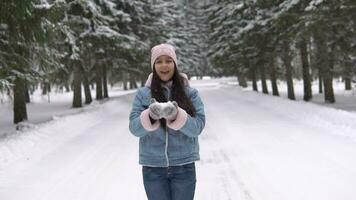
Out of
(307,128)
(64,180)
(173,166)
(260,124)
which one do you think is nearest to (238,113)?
(260,124)

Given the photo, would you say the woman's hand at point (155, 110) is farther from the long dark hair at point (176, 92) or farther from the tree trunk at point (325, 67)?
the tree trunk at point (325, 67)

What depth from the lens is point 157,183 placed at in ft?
12.8

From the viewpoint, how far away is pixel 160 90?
12.7 ft

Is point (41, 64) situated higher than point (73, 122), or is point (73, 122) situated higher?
point (41, 64)

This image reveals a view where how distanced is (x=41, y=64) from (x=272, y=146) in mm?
8433

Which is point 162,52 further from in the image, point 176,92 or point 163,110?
point 163,110

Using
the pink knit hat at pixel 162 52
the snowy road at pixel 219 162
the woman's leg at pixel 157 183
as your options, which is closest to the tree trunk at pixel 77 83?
the snowy road at pixel 219 162

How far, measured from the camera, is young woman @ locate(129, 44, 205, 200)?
12.5ft

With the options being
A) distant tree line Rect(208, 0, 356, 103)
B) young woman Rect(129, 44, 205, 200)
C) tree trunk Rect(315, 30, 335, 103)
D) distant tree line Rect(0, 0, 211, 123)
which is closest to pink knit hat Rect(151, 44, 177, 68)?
young woman Rect(129, 44, 205, 200)

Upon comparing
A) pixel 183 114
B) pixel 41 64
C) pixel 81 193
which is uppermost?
pixel 41 64

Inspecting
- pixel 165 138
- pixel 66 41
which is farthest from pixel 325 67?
pixel 165 138

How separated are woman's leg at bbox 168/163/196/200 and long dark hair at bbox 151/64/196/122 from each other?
0.44 m

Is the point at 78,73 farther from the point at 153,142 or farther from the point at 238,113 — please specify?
the point at 153,142

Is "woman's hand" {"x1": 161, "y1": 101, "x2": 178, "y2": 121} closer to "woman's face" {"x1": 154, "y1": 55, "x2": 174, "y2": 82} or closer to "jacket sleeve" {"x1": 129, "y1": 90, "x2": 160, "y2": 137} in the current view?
"jacket sleeve" {"x1": 129, "y1": 90, "x2": 160, "y2": 137}
